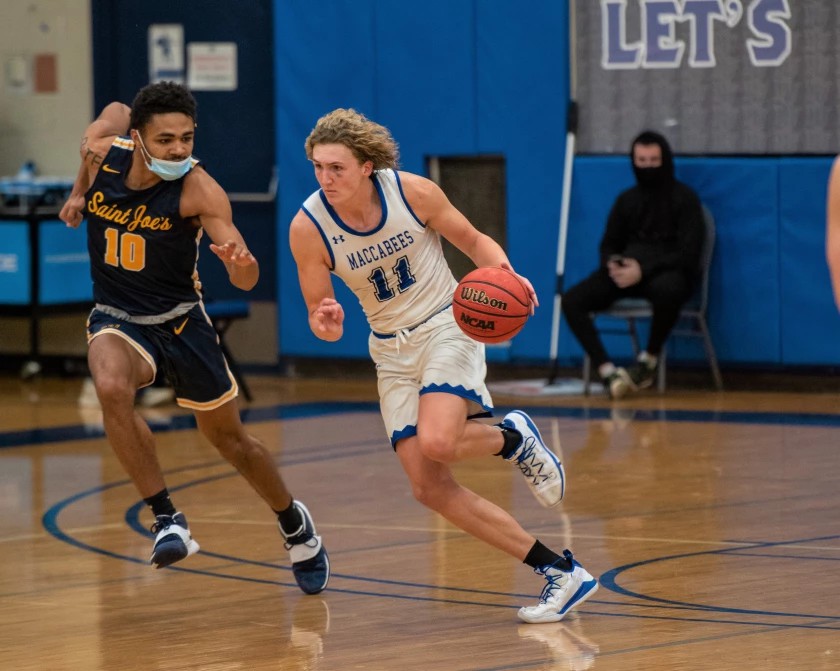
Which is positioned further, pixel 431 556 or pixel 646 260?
pixel 646 260

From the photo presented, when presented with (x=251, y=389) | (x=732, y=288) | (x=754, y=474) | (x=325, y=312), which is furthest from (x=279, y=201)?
(x=325, y=312)

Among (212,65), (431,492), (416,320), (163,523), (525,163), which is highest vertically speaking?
(212,65)

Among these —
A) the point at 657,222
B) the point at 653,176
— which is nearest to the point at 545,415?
the point at 657,222

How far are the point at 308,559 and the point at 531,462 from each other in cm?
93

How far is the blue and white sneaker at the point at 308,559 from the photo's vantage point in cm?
594

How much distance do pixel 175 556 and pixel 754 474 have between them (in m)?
3.46

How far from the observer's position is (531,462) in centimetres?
561

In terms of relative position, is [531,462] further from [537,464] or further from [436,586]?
[436,586]

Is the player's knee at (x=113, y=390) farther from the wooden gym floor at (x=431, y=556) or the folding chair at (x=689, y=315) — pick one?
the folding chair at (x=689, y=315)

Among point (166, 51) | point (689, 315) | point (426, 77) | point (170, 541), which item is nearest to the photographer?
point (170, 541)

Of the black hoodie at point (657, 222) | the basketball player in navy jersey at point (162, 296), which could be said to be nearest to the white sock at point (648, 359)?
the black hoodie at point (657, 222)

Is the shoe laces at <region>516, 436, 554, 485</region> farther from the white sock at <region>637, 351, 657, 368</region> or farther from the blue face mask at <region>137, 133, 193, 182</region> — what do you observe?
the white sock at <region>637, 351, 657, 368</region>

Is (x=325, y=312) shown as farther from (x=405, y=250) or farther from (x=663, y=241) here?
(x=663, y=241)

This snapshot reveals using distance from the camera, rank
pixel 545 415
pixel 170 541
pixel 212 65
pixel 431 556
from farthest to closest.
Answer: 1. pixel 212 65
2. pixel 545 415
3. pixel 431 556
4. pixel 170 541
